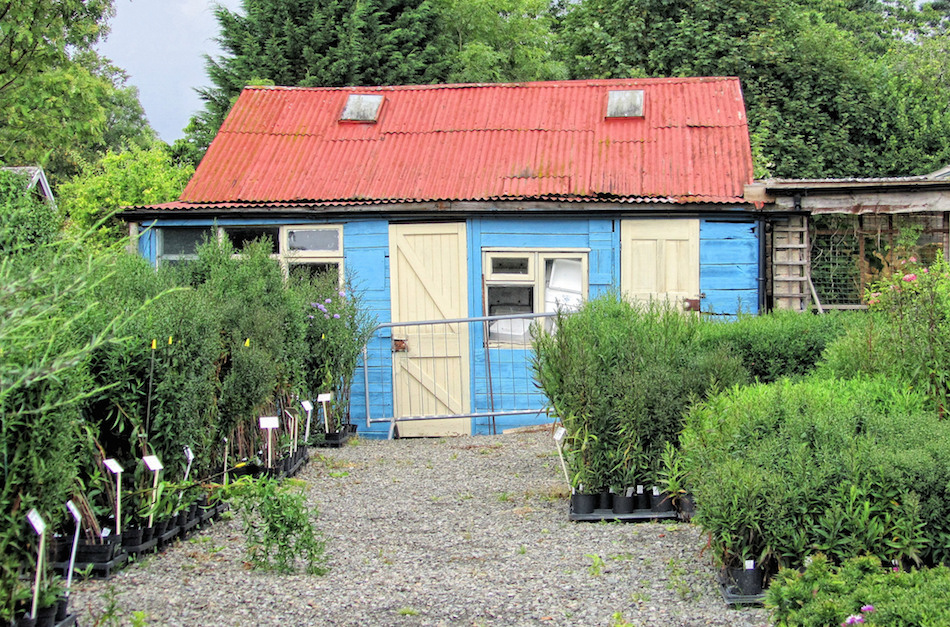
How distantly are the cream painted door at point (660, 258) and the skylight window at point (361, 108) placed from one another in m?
4.80

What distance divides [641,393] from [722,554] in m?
1.69

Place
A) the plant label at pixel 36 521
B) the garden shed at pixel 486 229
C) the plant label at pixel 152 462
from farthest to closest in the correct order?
the garden shed at pixel 486 229
the plant label at pixel 152 462
the plant label at pixel 36 521

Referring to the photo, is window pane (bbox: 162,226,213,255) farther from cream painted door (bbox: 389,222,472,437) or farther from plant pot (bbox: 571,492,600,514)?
plant pot (bbox: 571,492,600,514)

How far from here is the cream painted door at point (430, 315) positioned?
12203 mm

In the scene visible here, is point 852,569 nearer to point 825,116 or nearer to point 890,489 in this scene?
point 890,489

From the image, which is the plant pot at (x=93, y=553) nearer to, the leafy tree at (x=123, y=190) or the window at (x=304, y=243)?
the window at (x=304, y=243)

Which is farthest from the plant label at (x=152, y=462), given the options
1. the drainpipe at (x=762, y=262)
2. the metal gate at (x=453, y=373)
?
the drainpipe at (x=762, y=262)

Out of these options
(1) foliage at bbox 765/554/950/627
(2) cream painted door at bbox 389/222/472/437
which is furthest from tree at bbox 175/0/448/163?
(1) foliage at bbox 765/554/950/627

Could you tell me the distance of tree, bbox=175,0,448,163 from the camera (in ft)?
74.4

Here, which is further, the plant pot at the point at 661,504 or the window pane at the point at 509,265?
the window pane at the point at 509,265

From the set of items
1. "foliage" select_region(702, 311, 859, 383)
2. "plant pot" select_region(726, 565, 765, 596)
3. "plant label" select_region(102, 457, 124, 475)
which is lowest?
"plant pot" select_region(726, 565, 765, 596)

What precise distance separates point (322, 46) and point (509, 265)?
1327 cm

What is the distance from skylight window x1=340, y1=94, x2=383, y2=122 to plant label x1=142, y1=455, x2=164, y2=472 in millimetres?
9758

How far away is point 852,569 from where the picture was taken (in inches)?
150
